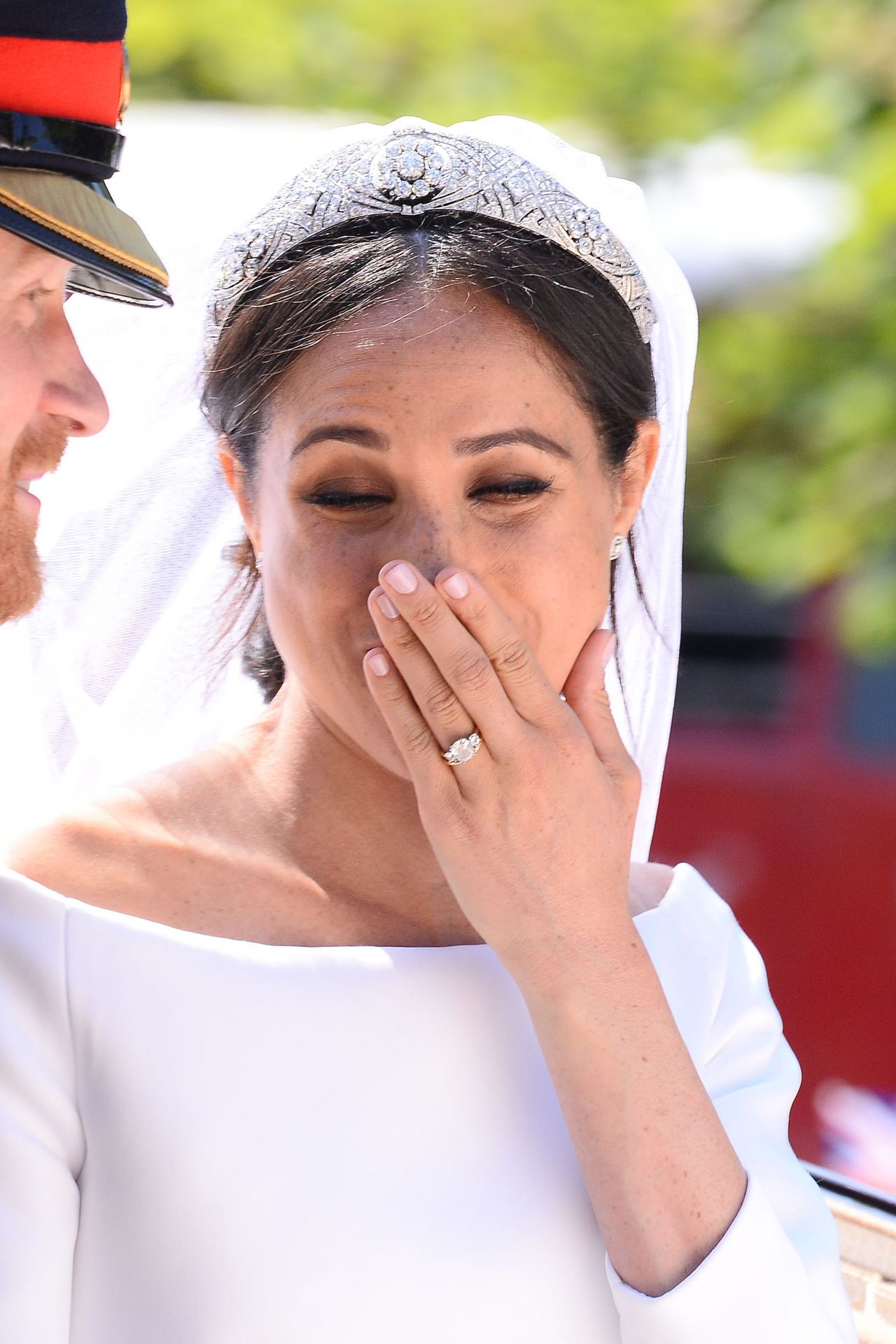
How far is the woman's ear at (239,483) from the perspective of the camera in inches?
83.4

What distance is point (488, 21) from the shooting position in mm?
5418

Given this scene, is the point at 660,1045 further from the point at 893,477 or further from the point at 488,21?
the point at 488,21

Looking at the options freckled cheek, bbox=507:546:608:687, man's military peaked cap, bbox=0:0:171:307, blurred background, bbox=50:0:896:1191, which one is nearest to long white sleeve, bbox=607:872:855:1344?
freckled cheek, bbox=507:546:608:687

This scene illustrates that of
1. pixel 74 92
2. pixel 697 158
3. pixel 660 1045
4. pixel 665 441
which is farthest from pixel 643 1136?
pixel 697 158

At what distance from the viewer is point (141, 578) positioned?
233 cm

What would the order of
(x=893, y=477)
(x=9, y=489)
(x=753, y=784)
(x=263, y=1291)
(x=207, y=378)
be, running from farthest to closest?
(x=753, y=784) → (x=893, y=477) → (x=207, y=378) → (x=9, y=489) → (x=263, y=1291)

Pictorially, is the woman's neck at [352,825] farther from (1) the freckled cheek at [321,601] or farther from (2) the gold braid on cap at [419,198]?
(2) the gold braid on cap at [419,198]

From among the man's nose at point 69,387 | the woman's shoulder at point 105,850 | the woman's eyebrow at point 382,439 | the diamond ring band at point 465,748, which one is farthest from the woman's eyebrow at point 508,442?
the woman's shoulder at point 105,850

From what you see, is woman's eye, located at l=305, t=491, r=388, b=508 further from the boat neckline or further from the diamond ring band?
the boat neckline

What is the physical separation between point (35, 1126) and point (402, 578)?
0.71 m

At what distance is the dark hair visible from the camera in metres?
1.96

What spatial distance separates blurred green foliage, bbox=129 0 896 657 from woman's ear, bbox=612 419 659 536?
3094 millimetres

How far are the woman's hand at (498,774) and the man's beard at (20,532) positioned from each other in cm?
46

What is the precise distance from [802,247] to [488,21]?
1304 mm
